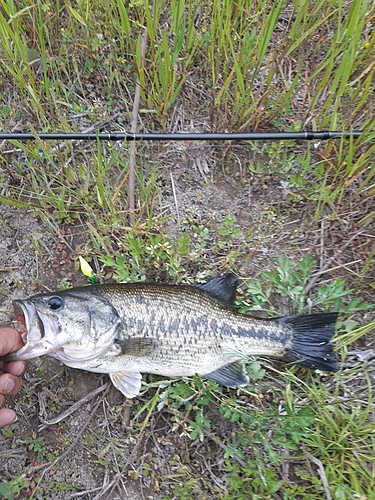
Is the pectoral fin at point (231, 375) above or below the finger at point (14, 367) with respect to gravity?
below

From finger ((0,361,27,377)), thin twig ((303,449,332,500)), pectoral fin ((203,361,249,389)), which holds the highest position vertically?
finger ((0,361,27,377))

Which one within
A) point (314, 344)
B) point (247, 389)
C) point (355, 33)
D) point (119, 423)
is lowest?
point (119, 423)

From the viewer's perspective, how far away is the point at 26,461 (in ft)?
9.73

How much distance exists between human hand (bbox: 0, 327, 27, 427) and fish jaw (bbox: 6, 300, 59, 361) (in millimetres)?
50

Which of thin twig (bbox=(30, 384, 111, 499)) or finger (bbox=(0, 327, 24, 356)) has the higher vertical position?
finger (bbox=(0, 327, 24, 356))

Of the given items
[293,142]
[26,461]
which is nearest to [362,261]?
[293,142]

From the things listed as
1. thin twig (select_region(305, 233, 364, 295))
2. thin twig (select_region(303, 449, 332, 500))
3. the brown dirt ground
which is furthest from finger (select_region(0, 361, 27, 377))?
thin twig (select_region(305, 233, 364, 295))

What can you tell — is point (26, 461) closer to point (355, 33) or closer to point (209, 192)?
point (209, 192)

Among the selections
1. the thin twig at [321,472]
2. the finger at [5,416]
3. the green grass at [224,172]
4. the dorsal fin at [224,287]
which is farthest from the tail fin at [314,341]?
the finger at [5,416]

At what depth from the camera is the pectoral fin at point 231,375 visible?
2809mm

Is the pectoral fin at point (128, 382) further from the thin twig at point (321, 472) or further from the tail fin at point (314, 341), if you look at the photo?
the thin twig at point (321, 472)

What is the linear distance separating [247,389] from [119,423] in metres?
0.96

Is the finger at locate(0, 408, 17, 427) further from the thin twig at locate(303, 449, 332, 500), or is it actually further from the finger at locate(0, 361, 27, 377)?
the thin twig at locate(303, 449, 332, 500)

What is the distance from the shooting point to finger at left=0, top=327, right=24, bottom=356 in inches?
94.6
